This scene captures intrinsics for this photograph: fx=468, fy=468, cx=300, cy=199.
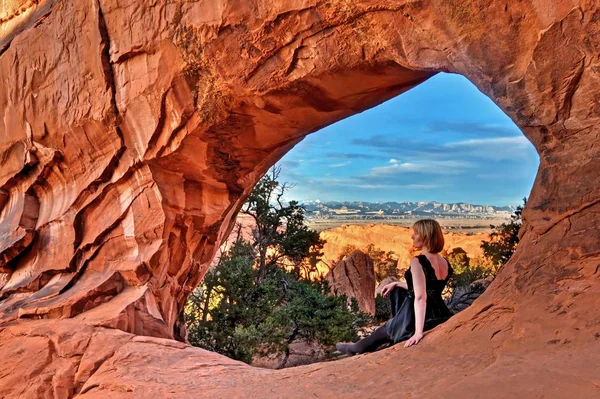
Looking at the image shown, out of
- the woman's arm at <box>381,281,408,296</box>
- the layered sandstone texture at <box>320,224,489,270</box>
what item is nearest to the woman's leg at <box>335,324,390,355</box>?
the woman's arm at <box>381,281,408,296</box>

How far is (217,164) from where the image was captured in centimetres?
637

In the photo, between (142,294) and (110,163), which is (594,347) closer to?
(142,294)

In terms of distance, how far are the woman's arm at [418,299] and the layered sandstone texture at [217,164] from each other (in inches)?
6.0

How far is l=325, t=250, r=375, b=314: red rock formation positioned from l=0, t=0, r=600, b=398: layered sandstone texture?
11084 millimetres

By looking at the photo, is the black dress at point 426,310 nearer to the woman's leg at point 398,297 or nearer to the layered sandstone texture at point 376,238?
the woman's leg at point 398,297

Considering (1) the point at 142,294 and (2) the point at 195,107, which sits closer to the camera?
(2) the point at 195,107

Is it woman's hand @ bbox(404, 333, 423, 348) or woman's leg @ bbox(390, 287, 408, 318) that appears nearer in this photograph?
woman's hand @ bbox(404, 333, 423, 348)

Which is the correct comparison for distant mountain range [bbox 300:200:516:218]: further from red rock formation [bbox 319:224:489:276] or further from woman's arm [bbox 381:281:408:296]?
woman's arm [bbox 381:281:408:296]

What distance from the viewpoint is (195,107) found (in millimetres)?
5422

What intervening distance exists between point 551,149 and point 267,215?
11516 millimetres

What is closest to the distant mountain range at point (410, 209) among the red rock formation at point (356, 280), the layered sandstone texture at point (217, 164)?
the red rock formation at point (356, 280)

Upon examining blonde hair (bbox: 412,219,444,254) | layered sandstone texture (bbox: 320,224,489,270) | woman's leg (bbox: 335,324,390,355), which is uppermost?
layered sandstone texture (bbox: 320,224,489,270)

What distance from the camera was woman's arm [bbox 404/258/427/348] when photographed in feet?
10.8

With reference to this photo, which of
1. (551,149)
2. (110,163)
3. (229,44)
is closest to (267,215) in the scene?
(110,163)
